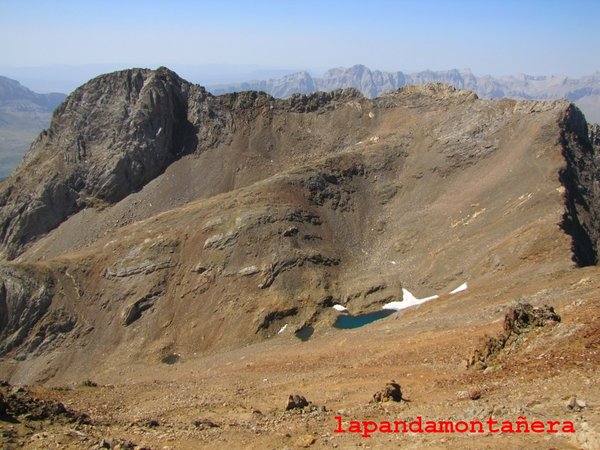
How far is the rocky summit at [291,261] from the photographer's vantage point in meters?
22.4

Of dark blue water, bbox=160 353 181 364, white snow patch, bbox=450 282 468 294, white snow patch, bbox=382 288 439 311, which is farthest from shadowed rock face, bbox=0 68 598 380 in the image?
white snow patch, bbox=450 282 468 294

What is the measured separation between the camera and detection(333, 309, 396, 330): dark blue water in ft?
181

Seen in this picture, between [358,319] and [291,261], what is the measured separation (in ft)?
37.9

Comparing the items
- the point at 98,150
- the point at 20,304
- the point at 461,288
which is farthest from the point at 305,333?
the point at 98,150

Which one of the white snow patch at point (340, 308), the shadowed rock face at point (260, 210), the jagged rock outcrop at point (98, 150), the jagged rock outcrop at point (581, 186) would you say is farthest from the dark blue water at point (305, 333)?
the jagged rock outcrop at point (98, 150)

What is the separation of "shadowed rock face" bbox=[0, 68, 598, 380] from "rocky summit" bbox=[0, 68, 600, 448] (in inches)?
12.0

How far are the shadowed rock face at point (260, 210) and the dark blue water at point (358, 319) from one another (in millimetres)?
1174

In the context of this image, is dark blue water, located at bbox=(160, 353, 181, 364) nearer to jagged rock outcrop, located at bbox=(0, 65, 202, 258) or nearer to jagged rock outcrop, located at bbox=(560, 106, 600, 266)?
jagged rock outcrop, located at bbox=(560, 106, 600, 266)

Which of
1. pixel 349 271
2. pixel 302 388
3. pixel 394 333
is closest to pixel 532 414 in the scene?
pixel 302 388

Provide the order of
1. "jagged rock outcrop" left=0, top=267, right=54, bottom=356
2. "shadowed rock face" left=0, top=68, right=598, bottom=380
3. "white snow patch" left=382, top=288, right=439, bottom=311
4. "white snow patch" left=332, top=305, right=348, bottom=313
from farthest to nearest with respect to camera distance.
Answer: "jagged rock outcrop" left=0, top=267, right=54, bottom=356 < "shadowed rock face" left=0, top=68, right=598, bottom=380 < "white snow patch" left=332, top=305, right=348, bottom=313 < "white snow patch" left=382, top=288, right=439, bottom=311

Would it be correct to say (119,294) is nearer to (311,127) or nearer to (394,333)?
(394,333)

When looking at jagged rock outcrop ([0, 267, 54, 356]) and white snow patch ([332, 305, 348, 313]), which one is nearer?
white snow patch ([332, 305, 348, 313])

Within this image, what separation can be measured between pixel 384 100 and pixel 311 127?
14.7 metres

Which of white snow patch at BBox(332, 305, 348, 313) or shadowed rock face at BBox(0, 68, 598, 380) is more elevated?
shadowed rock face at BBox(0, 68, 598, 380)
